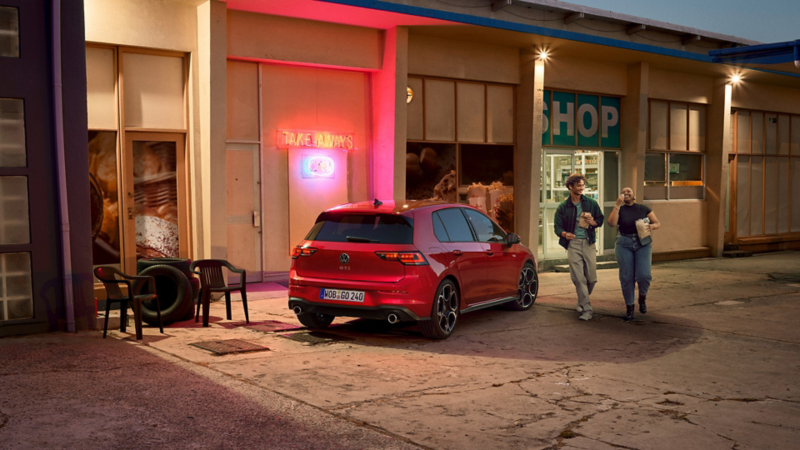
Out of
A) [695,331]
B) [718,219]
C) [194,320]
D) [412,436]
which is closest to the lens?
[412,436]

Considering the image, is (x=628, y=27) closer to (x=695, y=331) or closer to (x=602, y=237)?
(x=602, y=237)

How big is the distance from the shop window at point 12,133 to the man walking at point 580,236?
6976 millimetres

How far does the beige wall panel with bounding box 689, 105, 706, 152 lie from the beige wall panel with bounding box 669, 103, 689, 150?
285mm

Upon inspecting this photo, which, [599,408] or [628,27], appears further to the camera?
[628,27]

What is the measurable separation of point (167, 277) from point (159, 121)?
3416 millimetres

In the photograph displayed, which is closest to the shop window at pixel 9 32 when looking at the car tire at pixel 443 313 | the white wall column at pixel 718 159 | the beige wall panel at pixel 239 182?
the beige wall panel at pixel 239 182

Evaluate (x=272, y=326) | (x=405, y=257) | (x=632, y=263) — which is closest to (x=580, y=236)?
(x=632, y=263)

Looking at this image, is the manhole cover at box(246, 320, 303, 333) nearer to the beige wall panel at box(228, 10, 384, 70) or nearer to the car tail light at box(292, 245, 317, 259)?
the car tail light at box(292, 245, 317, 259)

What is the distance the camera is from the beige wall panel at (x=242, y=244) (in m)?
13.6

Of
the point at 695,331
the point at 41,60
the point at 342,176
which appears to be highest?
the point at 41,60

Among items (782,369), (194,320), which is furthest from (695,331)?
(194,320)

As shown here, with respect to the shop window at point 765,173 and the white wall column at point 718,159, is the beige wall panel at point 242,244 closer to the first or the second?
the white wall column at point 718,159

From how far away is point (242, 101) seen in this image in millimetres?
13648

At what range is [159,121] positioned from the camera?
12.5m
